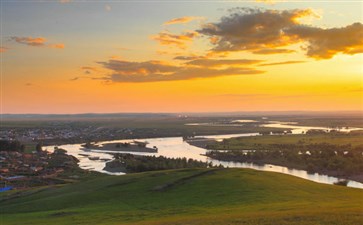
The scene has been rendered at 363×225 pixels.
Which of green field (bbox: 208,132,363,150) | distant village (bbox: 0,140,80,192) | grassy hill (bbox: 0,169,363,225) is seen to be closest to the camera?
grassy hill (bbox: 0,169,363,225)

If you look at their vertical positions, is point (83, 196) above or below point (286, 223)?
below

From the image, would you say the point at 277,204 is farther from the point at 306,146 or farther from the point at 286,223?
the point at 306,146

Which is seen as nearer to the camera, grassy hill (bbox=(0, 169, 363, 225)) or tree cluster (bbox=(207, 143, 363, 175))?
grassy hill (bbox=(0, 169, 363, 225))

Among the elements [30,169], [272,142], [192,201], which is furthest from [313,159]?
[192,201]

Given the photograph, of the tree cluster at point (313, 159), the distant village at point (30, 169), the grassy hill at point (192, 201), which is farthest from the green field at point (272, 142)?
the grassy hill at point (192, 201)

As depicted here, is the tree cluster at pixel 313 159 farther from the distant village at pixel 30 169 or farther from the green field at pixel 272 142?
the distant village at pixel 30 169

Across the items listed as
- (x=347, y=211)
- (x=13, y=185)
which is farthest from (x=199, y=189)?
(x=13, y=185)

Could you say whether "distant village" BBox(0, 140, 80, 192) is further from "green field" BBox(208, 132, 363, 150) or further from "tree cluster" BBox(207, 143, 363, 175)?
"green field" BBox(208, 132, 363, 150)

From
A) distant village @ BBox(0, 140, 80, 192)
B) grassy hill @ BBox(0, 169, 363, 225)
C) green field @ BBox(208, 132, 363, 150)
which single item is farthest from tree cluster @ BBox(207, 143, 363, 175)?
grassy hill @ BBox(0, 169, 363, 225)
